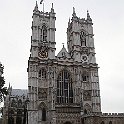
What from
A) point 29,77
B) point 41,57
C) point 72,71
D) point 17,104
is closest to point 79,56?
point 72,71

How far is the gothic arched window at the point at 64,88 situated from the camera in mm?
45662

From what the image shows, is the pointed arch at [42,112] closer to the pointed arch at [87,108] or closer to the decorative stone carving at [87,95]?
the pointed arch at [87,108]

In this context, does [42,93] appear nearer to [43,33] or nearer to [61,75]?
[61,75]

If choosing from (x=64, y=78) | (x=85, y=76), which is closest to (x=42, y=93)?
(x=64, y=78)

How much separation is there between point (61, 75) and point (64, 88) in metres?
2.75

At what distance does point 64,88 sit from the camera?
46500mm

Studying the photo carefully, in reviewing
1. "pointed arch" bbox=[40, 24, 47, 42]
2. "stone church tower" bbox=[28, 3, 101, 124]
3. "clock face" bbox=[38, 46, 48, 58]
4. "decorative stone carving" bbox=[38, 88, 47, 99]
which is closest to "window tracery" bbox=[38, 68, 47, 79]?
"stone church tower" bbox=[28, 3, 101, 124]

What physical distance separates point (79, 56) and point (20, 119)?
85.9 ft

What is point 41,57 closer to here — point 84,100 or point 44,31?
point 44,31

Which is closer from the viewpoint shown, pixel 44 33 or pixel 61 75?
pixel 61 75

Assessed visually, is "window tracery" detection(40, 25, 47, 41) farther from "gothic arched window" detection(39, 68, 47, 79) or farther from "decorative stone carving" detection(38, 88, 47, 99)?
"decorative stone carving" detection(38, 88, 47, 99)

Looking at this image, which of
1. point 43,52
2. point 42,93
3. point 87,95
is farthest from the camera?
point 43,52

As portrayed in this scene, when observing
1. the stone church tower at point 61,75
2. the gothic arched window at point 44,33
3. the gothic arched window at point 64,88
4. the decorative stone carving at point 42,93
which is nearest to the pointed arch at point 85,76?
the stone church tower at point 61,75

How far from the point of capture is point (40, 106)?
43.7m
